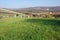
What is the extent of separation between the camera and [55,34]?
4859 mm

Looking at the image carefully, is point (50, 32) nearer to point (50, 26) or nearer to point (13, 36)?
point (50, 26)

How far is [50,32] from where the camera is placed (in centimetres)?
500

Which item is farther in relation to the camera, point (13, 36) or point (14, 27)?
point (14, 27)

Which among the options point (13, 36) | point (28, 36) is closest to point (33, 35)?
point (28, 36)

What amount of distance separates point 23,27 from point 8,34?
76cm

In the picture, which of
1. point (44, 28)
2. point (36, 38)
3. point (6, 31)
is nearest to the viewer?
point (36, 38)

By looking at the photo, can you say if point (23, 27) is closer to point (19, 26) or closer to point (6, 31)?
point (19, 26)

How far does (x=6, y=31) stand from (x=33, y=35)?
85 centimetres

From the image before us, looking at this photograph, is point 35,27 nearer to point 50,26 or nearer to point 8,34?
point 50,26

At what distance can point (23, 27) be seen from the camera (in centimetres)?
525

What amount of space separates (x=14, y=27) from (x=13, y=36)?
0.73 m

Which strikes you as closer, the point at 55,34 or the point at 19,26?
the point at 55,34

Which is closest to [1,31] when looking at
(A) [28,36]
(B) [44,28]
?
(A) [28,36]

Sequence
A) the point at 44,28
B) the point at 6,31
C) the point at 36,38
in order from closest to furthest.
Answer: the point at 36,38
the point at 6,31
the point at 44,28
